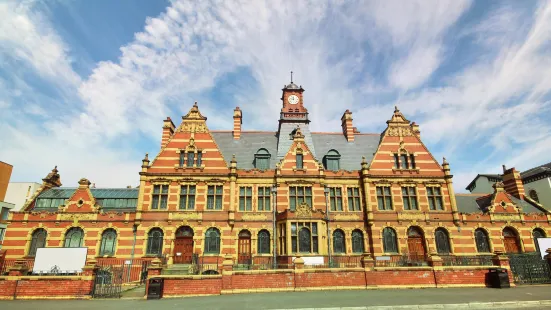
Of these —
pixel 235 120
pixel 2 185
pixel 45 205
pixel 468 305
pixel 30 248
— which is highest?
pixel 235 120

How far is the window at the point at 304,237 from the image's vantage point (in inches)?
952

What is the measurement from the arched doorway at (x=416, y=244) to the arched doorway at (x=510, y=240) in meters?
8.00

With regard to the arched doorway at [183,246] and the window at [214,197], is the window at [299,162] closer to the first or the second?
the window at [214,197]

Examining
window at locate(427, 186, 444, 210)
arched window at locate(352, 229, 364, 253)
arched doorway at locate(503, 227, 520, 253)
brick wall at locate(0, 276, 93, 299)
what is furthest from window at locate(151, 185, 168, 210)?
arched doorway at locate(503, 227, 520, 253)

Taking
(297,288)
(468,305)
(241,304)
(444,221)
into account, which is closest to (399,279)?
(468,305)

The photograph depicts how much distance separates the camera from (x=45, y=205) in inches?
1144

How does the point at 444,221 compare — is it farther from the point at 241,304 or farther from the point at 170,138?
the point at 170,138

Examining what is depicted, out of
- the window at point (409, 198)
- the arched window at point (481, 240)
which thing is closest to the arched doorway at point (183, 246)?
the window at point (409, 198)

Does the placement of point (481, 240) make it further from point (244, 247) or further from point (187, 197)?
point (187, 197)

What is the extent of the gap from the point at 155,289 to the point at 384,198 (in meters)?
21.5

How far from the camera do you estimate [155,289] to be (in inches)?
576

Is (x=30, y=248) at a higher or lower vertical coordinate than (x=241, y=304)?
higher

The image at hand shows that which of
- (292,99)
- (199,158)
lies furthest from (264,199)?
(292,99)

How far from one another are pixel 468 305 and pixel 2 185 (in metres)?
59.7
